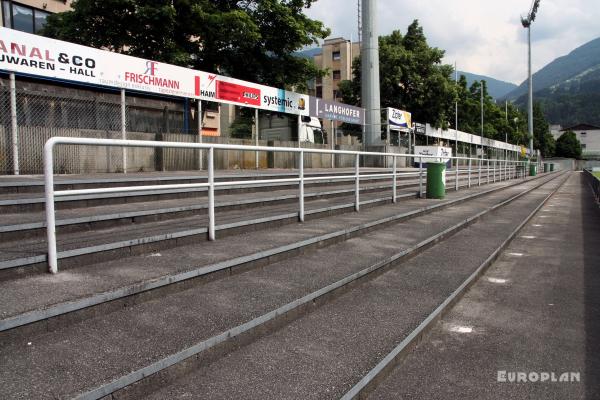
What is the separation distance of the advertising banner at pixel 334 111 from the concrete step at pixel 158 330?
13346mm

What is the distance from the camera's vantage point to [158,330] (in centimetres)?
308

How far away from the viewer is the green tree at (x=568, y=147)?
11488 cm

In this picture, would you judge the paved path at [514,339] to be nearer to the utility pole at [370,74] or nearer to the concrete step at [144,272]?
the concrete step at [144,272]

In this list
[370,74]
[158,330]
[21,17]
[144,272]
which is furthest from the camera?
[21,17]

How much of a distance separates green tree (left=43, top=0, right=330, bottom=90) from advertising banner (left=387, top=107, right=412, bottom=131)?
4.76 m

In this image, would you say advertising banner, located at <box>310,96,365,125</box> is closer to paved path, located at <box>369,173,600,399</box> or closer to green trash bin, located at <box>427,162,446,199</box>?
green trash bin, located at <box>427,162,446,199</box>

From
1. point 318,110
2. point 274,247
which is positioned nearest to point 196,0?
point 318,110

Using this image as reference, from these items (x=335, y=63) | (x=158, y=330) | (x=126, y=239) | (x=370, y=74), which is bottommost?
(x=158, y=330)

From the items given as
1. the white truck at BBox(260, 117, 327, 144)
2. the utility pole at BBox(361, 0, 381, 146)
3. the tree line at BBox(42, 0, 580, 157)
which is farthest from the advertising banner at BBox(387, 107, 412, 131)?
the white truck at BBox(260, 117, 327, 144)

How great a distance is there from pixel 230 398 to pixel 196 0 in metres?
17.2

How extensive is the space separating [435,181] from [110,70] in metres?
8.58

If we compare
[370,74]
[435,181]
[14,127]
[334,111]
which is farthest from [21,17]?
[435,181]

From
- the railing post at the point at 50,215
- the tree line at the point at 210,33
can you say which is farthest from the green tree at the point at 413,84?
the railing post at the point at 50,215

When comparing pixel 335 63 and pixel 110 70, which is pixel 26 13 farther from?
pixel 335 63
